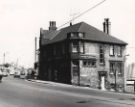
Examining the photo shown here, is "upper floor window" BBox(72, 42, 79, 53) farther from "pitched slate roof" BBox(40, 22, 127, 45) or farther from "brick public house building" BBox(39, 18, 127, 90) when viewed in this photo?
"pitched slate roof" BBox(40, 22, 127, 45)

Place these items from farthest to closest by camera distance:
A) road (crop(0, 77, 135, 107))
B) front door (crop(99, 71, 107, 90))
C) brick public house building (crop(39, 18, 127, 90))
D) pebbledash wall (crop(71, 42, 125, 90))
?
front door (crop(99, 71, 107, 90)), pebbledash wall (crop(71, 42, 125, 90)), brick public house building (crop(39, 18, 127, 90)), road (crop(0, 77, 135, 107))

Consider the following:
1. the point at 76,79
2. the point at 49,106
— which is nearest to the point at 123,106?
the point at 49,106

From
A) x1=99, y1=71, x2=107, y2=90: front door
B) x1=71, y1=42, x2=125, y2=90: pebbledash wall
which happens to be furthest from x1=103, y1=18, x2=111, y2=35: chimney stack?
x1=99, y1=71, x2=107, y2=90: front door

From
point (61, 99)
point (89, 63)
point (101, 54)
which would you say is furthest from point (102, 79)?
point (61, 99)

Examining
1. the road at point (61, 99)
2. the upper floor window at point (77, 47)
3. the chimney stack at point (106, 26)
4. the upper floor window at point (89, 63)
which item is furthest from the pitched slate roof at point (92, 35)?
the road at point (61, 99)

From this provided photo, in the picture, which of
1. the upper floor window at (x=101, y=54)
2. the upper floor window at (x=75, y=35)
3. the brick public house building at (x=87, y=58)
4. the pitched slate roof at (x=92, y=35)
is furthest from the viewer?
the upper floor window at (x=101, y=54)

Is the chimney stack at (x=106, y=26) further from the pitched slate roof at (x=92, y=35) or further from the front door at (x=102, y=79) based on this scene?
the front door at (x=102, y=79)

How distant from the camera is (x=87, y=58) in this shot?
4988cm

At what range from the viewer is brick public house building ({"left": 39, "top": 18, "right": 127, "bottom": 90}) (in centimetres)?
4925

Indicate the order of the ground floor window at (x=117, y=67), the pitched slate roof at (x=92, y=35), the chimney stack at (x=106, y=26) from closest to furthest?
the pitched slate roof at (x=92, y=35), the ground floor window at (x=117, y=67), the chimney stack at (x=106, y=26)

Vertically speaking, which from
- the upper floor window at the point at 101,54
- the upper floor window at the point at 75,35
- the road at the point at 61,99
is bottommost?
the road at the point at 61,99

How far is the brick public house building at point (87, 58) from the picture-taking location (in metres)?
49.2

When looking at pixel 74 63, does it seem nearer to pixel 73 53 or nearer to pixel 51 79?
pixel 73 53

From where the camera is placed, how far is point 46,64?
58.8 m
